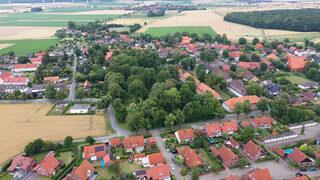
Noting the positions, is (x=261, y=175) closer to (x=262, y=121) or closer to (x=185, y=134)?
(x=185, y=134)

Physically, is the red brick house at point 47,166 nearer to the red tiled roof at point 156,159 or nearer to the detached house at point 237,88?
the red tiled roof at point 156,159

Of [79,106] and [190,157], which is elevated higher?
[79,106]

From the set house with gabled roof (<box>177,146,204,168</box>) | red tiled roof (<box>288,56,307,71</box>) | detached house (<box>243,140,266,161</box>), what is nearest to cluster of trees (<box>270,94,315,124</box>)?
detached house (<box>243,140,266,161</box>)

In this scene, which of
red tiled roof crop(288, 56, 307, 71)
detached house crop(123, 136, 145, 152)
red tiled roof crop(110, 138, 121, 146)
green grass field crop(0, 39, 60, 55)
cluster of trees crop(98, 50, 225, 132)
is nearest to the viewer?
detached house crop(123, 136, 145, 152)

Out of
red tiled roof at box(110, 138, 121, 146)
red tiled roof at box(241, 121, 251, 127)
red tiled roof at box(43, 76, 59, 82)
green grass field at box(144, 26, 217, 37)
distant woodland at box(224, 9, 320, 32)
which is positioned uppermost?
distant woodland at box(224, 9, 320, 32)

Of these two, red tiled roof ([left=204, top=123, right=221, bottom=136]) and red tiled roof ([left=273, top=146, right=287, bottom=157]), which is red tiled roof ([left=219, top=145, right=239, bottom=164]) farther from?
red tiled roof ([left=273, top=146, right=287, bottom=157])

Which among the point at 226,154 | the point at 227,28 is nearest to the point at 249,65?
the point at 226,154
